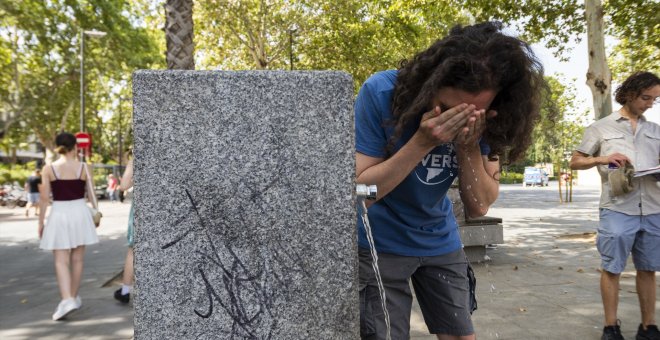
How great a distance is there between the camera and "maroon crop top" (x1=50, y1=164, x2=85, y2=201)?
570 centimetres

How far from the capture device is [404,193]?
1.97 meters

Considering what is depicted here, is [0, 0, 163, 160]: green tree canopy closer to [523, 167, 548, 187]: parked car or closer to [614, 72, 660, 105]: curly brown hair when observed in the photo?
[614, 72, 660, 105]: curly brown hair

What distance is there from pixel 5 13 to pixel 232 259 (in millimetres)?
19974

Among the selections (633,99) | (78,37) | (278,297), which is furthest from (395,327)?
(78,37)

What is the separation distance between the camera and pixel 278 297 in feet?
5.09

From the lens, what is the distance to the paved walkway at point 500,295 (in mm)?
4496

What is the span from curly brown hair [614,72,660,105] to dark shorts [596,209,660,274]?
0.86 metres

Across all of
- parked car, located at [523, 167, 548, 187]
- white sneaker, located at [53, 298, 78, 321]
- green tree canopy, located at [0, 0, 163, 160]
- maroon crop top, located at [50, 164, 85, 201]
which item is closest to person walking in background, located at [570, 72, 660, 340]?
white sneaker, located at [53, 298, 78, 321]

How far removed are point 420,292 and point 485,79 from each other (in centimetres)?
96

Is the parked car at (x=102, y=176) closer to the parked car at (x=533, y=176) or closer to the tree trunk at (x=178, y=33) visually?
the tree trunk at (x=178, y=33)

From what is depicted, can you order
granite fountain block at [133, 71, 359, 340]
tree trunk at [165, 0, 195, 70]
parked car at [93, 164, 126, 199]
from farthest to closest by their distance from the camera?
parked car at [93, 164, 126, 199]
tree trunk at [165, 0, 195, 70]
granite fountain block at [133, 71, 359, 340]

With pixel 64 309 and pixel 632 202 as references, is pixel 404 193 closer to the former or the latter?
pixel 632 202

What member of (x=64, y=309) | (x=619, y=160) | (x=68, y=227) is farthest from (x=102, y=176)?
(x=619, y=160)

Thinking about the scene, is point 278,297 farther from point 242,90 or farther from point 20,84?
point 20,84
